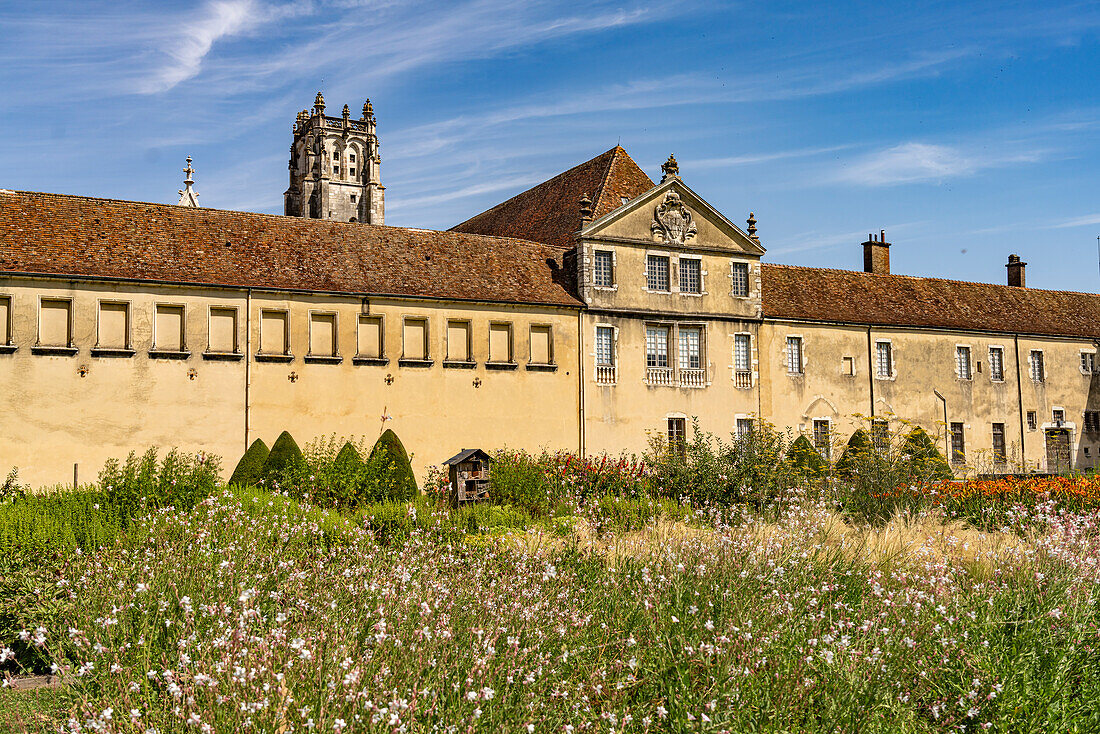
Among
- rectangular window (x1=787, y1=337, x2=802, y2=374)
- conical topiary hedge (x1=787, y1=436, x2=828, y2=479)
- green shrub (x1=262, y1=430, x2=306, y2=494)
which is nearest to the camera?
green shrub (x1=262, y1=430, x2=306, y2=494)

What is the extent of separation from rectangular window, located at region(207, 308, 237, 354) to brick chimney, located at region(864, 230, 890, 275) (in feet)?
79.5

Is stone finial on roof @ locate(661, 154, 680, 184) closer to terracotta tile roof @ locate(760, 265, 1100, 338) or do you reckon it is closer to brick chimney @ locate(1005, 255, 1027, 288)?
terracotta tile roof @ locate(760, 265, 1100, 338)

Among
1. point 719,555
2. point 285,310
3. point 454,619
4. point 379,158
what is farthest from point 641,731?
point 379,158

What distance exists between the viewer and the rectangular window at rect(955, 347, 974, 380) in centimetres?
3231

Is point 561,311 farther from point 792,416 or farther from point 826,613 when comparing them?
point 826,613

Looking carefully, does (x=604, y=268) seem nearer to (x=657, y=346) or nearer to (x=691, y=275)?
(x=657, y=346)

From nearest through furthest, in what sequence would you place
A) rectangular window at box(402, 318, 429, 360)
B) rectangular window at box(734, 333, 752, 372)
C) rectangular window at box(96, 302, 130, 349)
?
rectangular window at box(96, 302, 130, 349), rectangular window at box(402, 318, 429, 360), rectangular window at box(734, 333, 752, 372)

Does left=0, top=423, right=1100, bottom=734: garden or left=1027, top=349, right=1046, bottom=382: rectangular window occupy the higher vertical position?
left=1027, top=349, right=1046, bottom=382: rectangular window

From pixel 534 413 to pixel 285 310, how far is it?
7.14 m

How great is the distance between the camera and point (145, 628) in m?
6.27

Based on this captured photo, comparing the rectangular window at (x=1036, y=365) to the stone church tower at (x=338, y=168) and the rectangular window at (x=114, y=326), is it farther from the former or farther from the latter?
the stone church tower at (x=338, y=168)

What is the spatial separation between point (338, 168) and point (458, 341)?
121 ft

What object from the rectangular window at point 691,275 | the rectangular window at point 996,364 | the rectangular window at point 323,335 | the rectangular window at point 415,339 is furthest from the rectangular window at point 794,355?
the rectangular window at point 323,335

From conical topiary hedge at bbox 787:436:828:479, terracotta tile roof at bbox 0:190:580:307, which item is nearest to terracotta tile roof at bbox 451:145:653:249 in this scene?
terracotta tile roof at bbox 0:190:580:307
